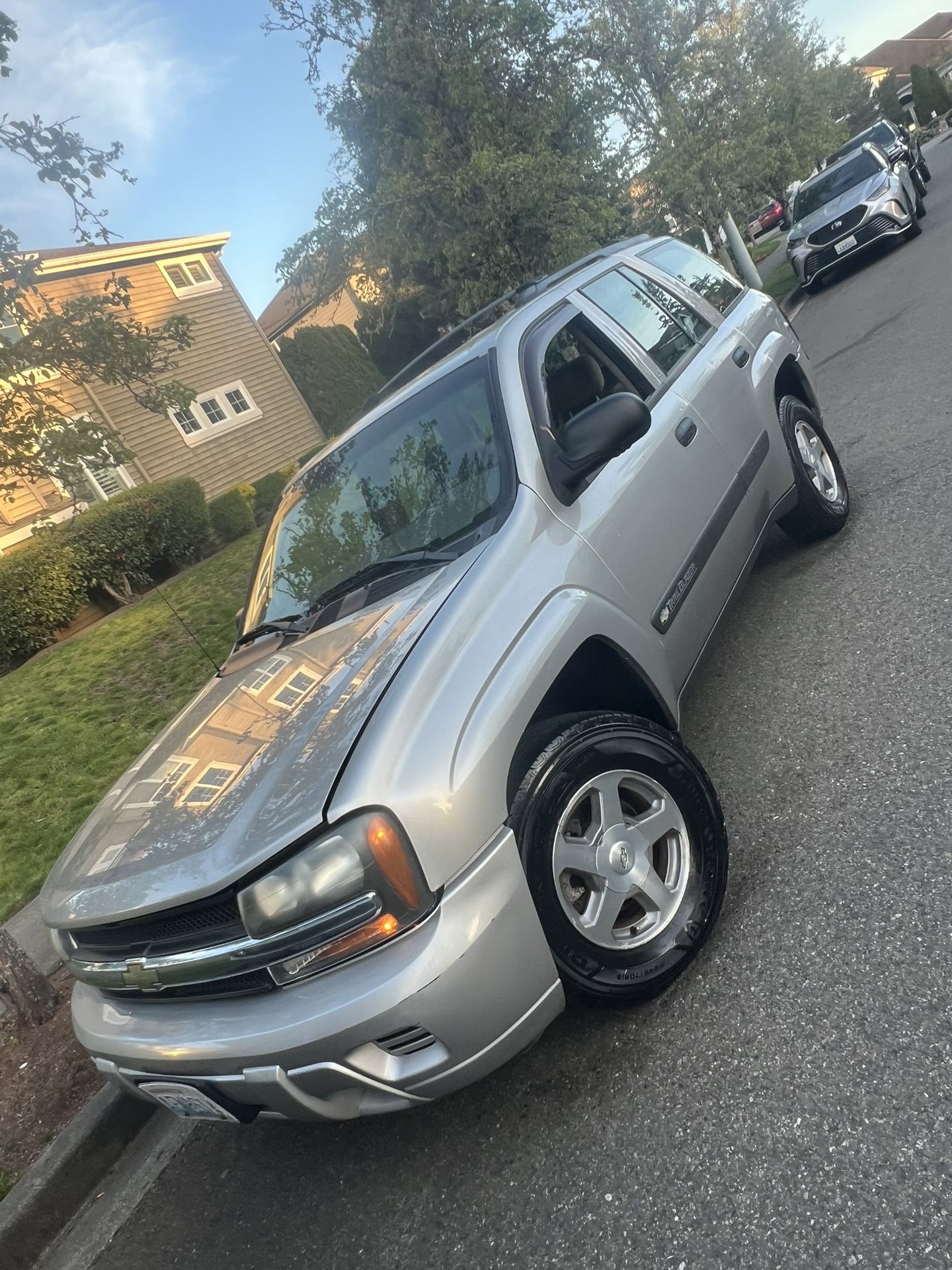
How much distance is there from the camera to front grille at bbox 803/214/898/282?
48.2 ft

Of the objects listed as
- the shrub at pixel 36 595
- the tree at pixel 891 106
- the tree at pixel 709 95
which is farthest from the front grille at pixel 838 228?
the tree at pixel 891 106

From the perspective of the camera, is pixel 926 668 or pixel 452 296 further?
pixel 452 296

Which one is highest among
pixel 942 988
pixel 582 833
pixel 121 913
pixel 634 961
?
pixel 121 913

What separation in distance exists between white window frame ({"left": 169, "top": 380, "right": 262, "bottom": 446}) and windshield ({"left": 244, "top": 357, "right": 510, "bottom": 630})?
721 inches

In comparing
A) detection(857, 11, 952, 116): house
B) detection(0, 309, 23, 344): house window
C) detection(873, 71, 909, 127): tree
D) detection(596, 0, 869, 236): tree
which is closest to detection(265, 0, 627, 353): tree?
detection(596, 0, 869, 236): tree

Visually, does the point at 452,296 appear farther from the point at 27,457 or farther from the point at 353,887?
the point at 353,887

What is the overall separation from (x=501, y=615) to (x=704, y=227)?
57.3ft

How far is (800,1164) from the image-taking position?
80.7 inches

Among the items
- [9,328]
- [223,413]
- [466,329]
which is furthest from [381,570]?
[223,413]

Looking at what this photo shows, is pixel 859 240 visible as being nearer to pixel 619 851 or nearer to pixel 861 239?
pixel 861 239

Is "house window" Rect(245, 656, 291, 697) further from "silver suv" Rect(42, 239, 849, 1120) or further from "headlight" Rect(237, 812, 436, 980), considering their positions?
"headlight" Rect(237, 812, 436, 980)

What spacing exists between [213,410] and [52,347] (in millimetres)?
17993

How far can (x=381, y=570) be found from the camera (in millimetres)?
3135

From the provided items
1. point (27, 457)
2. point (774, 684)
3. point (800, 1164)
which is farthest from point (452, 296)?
point (800, 1164)
